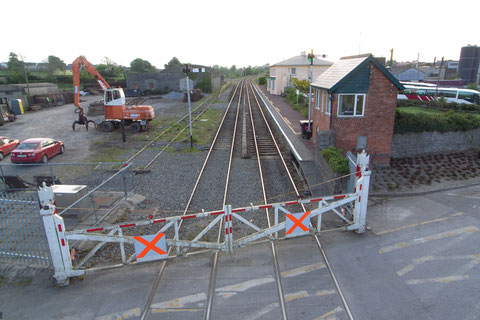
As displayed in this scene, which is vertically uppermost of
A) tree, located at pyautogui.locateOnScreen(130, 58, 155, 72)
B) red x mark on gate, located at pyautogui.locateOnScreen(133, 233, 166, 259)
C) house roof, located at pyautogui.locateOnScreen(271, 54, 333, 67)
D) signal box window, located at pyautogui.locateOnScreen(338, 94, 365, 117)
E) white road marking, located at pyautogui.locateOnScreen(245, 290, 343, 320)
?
tree, located at pyautogui.locateOnScreen(130, 58, 155, 72)

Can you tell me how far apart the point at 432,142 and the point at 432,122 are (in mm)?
1056

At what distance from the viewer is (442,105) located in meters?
27.9

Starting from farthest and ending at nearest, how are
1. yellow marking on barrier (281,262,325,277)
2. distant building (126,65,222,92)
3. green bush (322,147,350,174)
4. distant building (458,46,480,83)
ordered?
distant building (458,46,480,83) < distant building (126,65,222,92) < green bush (322,147,350,174) < yellow marking on barrier (281,262,325,277)

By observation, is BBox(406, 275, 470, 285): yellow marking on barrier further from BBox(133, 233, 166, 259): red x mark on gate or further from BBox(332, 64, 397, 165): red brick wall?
BBox(332, 64, 397, 165): red brick wall

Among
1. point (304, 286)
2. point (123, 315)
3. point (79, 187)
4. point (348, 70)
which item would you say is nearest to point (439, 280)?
point (304, 286)

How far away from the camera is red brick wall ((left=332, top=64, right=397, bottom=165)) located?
14039mm

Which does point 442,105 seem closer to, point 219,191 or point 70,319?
point 219,191

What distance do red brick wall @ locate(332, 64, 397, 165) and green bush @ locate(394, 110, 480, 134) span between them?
126 centimetres

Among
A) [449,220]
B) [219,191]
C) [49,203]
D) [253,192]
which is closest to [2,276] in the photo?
[49,203]

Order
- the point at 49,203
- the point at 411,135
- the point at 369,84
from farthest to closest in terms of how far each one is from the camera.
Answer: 1. the point at 411,135
2. the point at 369,84
3. the point at 49,203

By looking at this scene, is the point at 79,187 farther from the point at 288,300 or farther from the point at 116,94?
the point at 116,94

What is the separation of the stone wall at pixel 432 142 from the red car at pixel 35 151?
59.8 feet

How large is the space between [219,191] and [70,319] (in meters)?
7.27

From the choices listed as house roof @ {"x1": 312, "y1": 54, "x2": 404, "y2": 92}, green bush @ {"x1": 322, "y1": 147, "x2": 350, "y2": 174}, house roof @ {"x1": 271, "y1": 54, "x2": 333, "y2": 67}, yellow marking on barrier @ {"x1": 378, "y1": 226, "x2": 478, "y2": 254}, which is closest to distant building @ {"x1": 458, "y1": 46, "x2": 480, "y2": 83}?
house roof @ {"x1": 271, "y1": 54, "x2": 333, "y2": 67}
